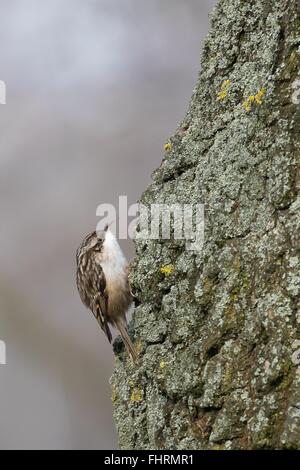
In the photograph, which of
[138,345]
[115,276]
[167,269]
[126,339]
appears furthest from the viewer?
[115,276]

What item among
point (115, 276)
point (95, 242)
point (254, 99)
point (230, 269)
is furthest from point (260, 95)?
point (95, 242)

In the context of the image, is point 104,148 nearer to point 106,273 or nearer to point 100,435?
point 100,435

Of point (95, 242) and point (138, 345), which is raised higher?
point (95, 242)

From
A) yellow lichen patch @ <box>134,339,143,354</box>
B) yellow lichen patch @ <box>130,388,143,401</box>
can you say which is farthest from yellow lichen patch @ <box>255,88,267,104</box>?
yellow lichen patch @ <box>130,388,143,401</box>

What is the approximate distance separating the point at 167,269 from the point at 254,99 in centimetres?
62

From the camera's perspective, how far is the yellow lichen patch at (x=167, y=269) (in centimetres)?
300

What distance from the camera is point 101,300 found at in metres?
3.95

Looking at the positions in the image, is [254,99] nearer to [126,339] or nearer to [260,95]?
[260,95]

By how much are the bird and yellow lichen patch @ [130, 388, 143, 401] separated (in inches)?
19.3

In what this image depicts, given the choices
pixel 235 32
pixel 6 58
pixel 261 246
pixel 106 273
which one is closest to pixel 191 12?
pixel 6 58

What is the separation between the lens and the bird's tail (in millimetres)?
3148

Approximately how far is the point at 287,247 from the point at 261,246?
95mm

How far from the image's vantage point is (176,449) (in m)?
2.77

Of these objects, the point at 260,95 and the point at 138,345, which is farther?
the point at 138,345
